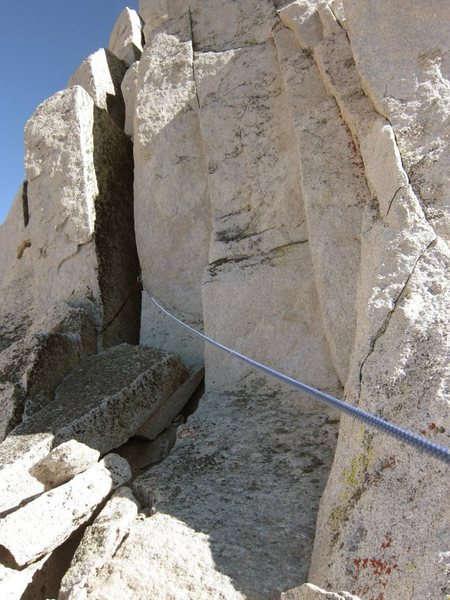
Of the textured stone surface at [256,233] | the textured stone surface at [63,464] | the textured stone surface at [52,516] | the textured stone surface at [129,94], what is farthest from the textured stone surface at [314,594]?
the textured stone surface at [129,94]

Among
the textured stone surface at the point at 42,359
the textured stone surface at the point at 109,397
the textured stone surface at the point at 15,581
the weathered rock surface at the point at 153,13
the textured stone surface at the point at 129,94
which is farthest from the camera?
the weathered rock surface at the point at 153,13

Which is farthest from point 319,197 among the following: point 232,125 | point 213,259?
point 232,125

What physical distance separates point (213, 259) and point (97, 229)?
1370mm

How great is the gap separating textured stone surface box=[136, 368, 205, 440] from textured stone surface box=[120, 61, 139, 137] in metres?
3.31

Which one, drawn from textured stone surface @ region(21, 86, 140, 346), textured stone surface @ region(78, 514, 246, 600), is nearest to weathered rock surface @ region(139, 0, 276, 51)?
textured stone surface @ region(21, 86, 140, 346)

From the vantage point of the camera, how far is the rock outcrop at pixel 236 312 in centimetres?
252

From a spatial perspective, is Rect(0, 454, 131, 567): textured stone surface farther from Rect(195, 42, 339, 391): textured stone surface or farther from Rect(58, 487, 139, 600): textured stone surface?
Rect(195, 42, 339, 391): textured stone surface

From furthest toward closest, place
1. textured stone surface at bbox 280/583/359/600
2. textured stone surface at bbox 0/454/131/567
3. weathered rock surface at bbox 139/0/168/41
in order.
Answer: weathered rock surface at bbox 139/0/168/41
textured stone surface at bbox 0/454/131/567
textured stone surface at bbox 280/583/359/600

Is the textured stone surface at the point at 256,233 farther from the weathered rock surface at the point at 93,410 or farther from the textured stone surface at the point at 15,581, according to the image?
the textured stone surface at the point at 15,581

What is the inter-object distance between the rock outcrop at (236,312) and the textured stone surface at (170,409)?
21mm

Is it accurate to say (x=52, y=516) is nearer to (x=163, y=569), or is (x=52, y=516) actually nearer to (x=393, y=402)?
(x=163, y=569)

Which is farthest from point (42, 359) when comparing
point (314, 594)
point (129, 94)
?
point (129, 94)

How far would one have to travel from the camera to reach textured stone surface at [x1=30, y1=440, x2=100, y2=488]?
3332 mm

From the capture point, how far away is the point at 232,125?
523cm
